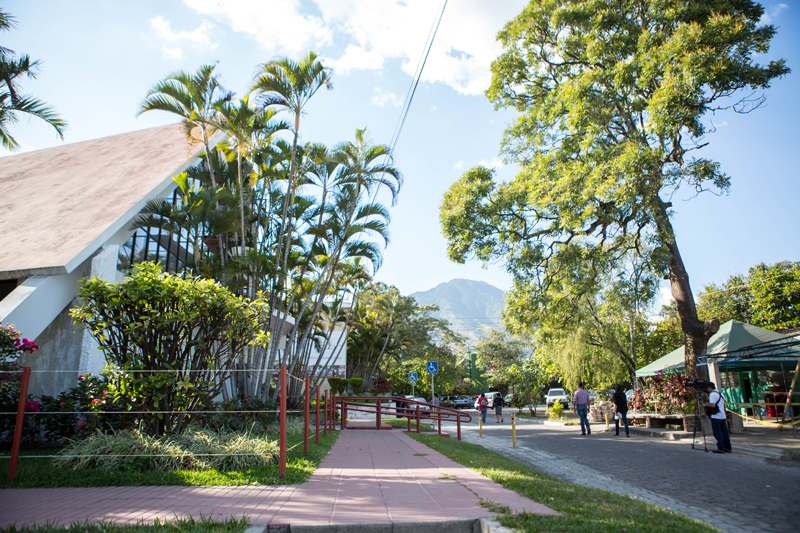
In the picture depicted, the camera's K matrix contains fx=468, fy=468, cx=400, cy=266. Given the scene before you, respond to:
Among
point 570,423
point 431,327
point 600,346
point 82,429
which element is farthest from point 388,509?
point 431,327

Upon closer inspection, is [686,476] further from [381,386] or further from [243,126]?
[381,386]

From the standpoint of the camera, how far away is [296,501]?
5340 mm

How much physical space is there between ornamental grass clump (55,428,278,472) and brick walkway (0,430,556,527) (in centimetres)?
82

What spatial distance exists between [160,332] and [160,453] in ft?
6.32

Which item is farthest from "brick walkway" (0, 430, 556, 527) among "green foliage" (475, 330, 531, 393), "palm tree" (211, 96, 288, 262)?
"green foliage" (475, 330, 531, 393)

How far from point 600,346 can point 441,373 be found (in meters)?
25.3

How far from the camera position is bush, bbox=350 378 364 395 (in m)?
33.3

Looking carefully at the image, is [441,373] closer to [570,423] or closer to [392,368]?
[392,368]

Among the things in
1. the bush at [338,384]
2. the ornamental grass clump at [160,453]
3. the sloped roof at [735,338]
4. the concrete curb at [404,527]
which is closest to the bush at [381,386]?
the bush at [338,384]

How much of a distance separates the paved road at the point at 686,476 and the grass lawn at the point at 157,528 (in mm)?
4900

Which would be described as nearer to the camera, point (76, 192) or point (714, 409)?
point (714, 409)

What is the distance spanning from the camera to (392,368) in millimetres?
53156

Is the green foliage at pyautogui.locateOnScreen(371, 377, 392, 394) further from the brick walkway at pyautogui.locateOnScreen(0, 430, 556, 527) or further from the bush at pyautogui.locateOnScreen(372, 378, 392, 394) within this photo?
the brick walkway at pyautogui.locateOnScreen(0, 430, 556, 527)

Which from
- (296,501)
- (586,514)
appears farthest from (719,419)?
(296,501)
